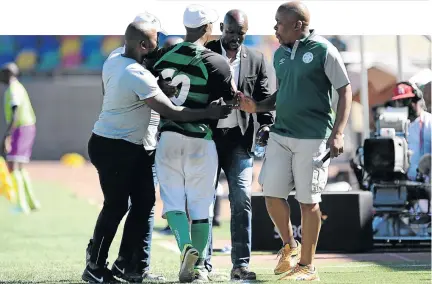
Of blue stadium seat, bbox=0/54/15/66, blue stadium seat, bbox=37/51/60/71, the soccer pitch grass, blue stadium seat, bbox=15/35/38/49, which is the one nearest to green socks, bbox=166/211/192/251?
the soccer pitch grass

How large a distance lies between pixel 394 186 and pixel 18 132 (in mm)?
7331

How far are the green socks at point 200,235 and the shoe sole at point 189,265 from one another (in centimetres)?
25

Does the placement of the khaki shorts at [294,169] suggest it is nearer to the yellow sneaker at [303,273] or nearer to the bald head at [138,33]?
the yellow sneaker at [303,273]

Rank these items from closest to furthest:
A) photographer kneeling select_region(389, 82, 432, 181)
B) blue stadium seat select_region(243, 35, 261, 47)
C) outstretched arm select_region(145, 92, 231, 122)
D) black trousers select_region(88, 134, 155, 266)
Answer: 1. outstretched arm select_region(145, 92, 231, 122)
2. black trousers select_region(88, 134, 155, 266)
3. photographer kneeling select_region(389, 82, 432, 181)
4. blue stadium seat select_region(243, 35, 261, 47)

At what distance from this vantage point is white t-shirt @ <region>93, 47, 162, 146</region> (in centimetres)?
679

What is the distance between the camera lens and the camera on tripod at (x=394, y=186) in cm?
1027

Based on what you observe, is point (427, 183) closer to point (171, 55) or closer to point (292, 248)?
point (292, 248)

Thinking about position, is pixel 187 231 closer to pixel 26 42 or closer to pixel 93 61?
pixel 93 61

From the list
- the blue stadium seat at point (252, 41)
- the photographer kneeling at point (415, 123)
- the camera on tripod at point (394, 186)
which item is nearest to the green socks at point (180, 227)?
the camera on tripod at point (394, 186)

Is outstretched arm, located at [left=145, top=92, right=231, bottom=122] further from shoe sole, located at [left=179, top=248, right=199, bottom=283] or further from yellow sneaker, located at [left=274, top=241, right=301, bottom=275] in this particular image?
yellow sneaker, located at [left=274, top=241, right=301, bottom=275]

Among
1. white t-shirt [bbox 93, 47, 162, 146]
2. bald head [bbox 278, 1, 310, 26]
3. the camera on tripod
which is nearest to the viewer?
white t-shirt [bbox 93, 47, 162, 146]

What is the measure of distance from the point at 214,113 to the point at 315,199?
957 millimetres

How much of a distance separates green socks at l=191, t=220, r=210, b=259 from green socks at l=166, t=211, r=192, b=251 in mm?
113

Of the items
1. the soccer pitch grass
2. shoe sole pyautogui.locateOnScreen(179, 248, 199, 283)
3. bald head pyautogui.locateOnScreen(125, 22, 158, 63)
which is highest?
bald head pyautogui.locateOnScreen(125, 22, 158, 63)
